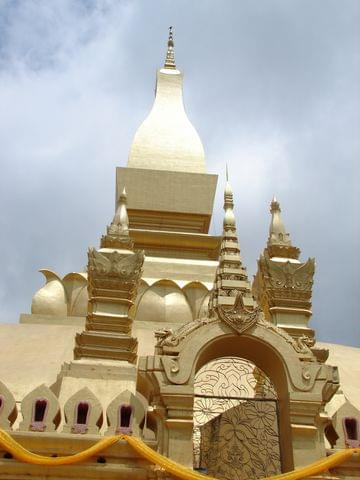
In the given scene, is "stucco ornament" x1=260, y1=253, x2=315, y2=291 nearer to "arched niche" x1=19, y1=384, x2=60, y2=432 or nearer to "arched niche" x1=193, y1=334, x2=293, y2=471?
"arched niche" x1=193, y1=334, x2=293, y2=471

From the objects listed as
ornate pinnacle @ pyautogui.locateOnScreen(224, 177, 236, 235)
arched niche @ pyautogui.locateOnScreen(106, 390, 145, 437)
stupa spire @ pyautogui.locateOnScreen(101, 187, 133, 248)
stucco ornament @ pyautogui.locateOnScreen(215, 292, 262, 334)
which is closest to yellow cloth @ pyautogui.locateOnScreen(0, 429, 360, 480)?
arched niche @ pyautogui.locateOnScreen(106, 390, 145, 437)

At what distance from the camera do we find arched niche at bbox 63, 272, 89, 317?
891 inches

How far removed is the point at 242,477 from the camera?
10.2 m

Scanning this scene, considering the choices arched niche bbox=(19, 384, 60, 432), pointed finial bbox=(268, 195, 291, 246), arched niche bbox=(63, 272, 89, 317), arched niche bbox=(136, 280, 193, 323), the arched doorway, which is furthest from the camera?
arched niche bbox=(63, 272, 89, 317)

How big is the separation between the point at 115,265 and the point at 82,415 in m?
6.20

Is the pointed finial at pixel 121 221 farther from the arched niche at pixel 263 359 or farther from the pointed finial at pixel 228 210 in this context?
the arched niche at pixel 263 359

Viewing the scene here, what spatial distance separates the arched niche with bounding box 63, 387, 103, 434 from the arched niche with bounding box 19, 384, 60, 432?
0.21 m

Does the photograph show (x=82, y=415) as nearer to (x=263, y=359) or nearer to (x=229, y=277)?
(x=263, y=359)

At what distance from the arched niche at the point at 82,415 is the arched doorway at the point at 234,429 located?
177 cm

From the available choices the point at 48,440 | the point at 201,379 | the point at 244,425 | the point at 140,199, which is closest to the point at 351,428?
the point at 244,425

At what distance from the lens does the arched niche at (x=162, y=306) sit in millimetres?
22031

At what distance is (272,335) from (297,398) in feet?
3.83

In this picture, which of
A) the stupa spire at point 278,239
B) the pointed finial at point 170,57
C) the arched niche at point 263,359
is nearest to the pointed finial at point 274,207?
the stupa spire at point 278,239

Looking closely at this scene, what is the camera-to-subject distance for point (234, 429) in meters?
10.8
